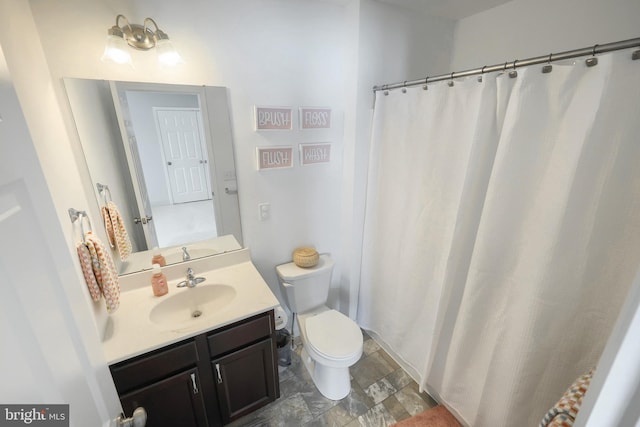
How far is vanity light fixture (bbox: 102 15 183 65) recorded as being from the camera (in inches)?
43.5

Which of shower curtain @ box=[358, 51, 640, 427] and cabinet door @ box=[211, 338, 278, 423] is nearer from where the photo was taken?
shower curtain @ box=[358, 51, 640, 427]

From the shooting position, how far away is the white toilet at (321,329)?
1.51m

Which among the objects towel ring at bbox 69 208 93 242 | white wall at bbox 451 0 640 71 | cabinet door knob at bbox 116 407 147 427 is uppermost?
white wall at bbox 451 0 640 71

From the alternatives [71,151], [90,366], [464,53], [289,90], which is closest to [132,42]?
[71,151]

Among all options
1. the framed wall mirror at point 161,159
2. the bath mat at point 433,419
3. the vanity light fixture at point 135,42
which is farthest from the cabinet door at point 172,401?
the vanity light fixture at point 135,42

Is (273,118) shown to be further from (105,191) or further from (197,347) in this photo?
(197,347)

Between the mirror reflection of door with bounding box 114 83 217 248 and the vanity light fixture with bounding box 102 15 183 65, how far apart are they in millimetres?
165

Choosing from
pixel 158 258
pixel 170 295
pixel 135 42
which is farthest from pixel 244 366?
pixel 135 42

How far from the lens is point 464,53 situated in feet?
6.08

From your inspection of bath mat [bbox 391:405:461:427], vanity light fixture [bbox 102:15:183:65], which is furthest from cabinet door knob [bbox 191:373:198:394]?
vanity light fixture [bbox 102:15:183:65]

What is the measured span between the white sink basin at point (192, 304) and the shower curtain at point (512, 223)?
111 cm

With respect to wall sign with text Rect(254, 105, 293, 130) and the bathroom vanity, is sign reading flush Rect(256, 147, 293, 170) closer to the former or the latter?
wall sign with text Rect(254, 105, 293, 130)

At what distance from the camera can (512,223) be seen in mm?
1111

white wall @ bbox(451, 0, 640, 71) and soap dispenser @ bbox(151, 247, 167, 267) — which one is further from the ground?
white wall @ bbox(451, 0, 640, 71)
